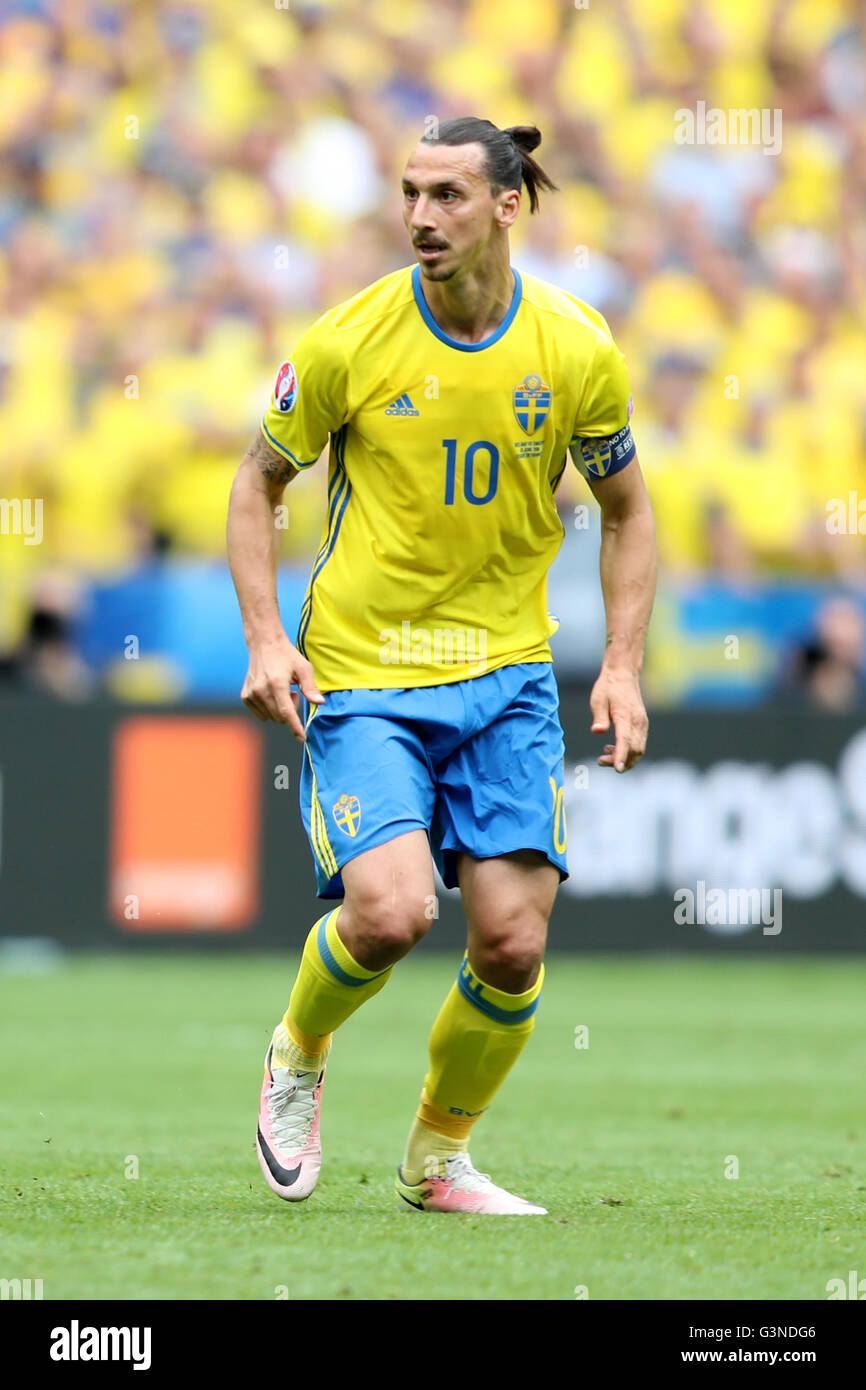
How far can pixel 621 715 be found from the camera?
4.91 meters

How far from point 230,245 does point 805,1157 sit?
9.80 metres

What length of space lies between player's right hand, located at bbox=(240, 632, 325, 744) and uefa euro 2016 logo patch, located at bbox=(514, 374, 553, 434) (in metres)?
0.78

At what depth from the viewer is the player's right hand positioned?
462cm

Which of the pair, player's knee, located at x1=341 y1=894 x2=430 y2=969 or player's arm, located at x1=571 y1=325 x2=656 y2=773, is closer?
player's knee, located at x1=341 y1=894 x2=430 y2=969

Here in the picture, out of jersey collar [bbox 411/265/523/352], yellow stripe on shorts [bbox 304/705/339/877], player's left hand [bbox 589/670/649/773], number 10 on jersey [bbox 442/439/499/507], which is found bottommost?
yellow stripe on shorts [bbox 304/705/339/877]

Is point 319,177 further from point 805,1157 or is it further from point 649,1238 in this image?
point 649,1238

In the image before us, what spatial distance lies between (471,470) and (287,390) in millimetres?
474

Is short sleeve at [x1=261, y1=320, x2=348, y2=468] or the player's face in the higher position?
the player's face

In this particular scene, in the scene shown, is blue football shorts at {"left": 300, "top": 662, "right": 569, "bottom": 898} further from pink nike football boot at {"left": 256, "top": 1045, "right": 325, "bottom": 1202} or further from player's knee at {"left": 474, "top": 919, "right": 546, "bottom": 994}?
pink nike football boot at {"left": 256, "top": 1045, "right": 325, "bottom": 1202}

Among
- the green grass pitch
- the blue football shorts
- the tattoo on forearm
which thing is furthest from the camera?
the tattoo on forearm

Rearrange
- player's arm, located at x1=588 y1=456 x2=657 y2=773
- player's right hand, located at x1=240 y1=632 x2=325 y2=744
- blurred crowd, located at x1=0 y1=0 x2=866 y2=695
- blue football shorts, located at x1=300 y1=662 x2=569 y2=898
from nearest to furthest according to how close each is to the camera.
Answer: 1. player's right hand, located at x1=240 y1=632 x2=325 y2=744
2. blue football shorts, located at x1=300 y1=662 x2=569 y2=898
3. player's arm, located at x1=588 y1=456 x2=657 y2=773
4. blurred crowd, located at x1=0 y1=0 x2=866 y2=695

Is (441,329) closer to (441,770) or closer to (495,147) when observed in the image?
(495,147)

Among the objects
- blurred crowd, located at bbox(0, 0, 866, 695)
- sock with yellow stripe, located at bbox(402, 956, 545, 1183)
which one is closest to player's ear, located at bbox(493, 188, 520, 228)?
sock with yellow stripe, located at bbox(402, 956, 545, 1183)
